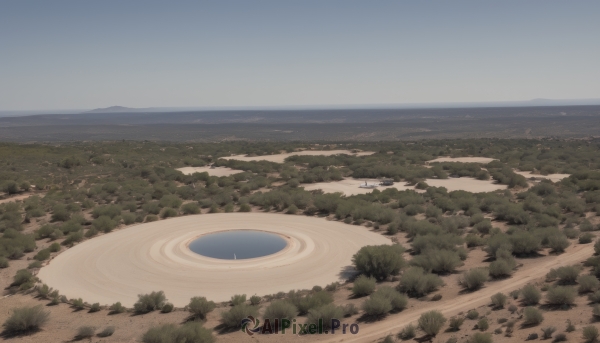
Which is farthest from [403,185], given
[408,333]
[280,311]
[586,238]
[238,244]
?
[408,333]

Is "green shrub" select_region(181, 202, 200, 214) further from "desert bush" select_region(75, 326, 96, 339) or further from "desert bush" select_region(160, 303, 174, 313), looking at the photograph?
"desert bush" select_region(75, 326, 96, 339)

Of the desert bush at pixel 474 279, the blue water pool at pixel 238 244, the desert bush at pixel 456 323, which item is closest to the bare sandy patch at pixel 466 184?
the blue water pool at pixel 238 244

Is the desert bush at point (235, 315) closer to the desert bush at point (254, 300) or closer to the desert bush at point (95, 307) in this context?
the desert bush at point (254, 300)

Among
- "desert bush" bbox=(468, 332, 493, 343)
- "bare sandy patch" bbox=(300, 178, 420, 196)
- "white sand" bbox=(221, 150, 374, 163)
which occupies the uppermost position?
"desert bush" bbox=(468, 332, 493, 343)

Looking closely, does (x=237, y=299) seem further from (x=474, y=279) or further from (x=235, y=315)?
(x=474, y=279)

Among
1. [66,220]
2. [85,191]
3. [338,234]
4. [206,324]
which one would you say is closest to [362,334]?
[206,324]

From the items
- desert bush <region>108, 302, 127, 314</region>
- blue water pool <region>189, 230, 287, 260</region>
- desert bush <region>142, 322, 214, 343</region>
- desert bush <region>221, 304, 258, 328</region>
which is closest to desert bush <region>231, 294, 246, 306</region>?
desert bush <region>221, 304, 258, 328</region>
